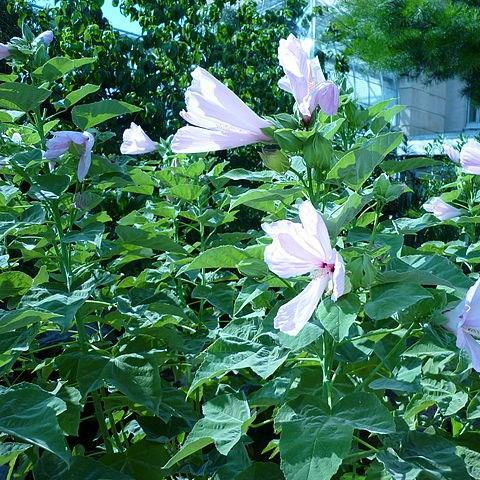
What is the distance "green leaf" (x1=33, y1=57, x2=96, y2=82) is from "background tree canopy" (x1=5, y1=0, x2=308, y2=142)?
2944 mm

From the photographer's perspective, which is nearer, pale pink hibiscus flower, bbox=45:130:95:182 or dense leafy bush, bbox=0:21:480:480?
dense leafy bush, bbox=0:21:480:480

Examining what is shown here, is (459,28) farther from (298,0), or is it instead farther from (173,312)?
(173,312)

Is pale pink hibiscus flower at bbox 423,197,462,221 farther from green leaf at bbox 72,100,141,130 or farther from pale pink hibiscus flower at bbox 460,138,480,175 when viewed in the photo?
green leaf at bbox 72,100,141,130

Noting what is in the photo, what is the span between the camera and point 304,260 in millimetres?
990

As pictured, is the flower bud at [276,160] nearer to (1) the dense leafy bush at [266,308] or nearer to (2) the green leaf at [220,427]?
(1) the dense leafy bush at [266,308]

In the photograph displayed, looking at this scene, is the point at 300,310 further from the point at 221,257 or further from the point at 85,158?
the point at 85,158

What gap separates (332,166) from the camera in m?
1.11

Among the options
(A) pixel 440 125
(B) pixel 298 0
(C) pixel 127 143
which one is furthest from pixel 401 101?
(C) pixel 127 143

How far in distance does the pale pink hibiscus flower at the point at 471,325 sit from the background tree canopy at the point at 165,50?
368 cm

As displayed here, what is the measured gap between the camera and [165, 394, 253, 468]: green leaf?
107 centimetres

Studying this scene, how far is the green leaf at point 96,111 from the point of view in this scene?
154 centimetres

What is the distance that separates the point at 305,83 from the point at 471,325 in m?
0.43

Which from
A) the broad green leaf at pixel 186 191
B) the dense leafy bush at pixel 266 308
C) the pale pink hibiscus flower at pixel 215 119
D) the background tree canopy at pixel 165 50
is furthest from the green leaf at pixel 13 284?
the background tree canopy at pixel 165 50

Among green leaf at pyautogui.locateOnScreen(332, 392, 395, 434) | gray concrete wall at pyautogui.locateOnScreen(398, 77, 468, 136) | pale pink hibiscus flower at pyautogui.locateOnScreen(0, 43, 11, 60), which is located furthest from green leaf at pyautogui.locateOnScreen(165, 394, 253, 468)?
gray concrete wall at pyautogui.locateOnScreen(398, 77, 468, 136)
